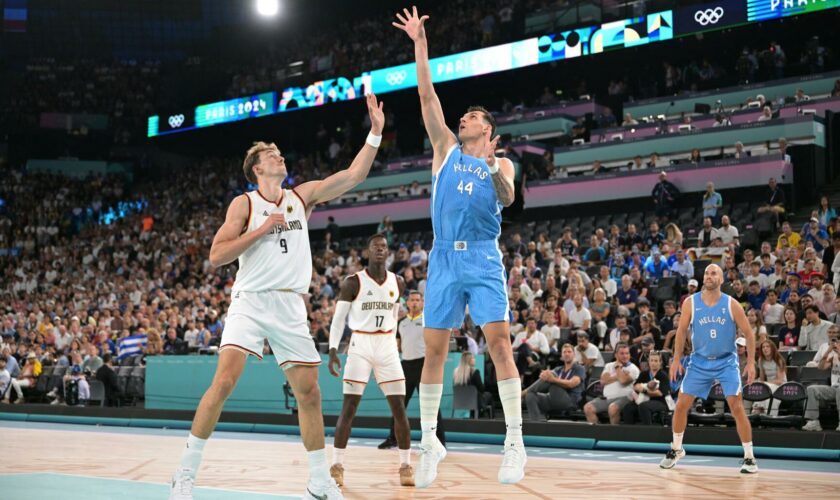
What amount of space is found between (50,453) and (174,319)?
10715 millimetres

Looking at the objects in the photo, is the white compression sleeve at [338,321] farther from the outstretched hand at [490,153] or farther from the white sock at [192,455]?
the white sock at [192,455]

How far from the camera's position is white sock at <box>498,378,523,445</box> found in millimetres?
6027

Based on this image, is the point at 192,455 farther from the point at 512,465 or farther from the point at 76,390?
the point at 76,390

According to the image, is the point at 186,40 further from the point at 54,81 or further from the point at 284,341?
the point at 284,341

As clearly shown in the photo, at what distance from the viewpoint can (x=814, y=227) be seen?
16531 mm

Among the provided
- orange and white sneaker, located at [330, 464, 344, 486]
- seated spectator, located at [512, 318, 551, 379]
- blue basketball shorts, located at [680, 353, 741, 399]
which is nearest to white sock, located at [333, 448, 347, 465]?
orange and white sneaker, located at [330, 464, 344, 486]

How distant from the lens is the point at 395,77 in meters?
34.1

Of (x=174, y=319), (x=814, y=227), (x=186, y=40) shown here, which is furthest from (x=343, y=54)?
(x=814, y=227)

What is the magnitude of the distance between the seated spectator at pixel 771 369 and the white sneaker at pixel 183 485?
9.02 meters

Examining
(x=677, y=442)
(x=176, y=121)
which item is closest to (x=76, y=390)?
(x=677, y=442)

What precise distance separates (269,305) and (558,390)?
8.41m

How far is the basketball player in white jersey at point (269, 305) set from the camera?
18.7 ft

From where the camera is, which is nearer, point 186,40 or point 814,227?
point 814,227

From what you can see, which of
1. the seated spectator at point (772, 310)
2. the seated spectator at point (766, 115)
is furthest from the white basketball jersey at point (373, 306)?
the seated spectator at point (766, 115)
